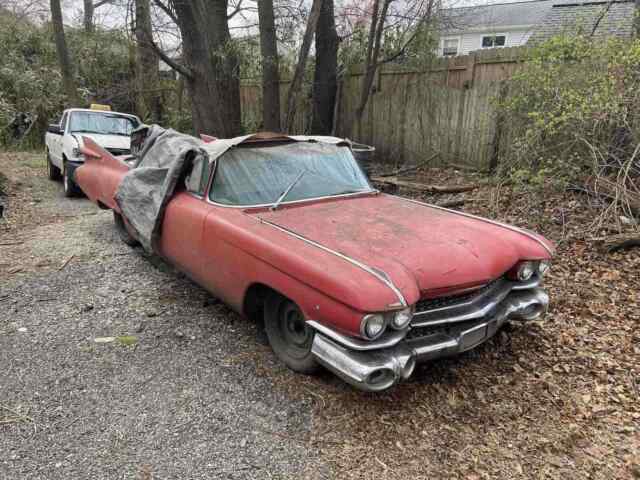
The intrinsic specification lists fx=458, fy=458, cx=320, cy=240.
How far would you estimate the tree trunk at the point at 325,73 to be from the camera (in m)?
10.1

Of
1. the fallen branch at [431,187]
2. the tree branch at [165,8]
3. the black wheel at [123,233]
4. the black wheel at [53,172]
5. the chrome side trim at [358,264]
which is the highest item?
the tree branch at [165,8]

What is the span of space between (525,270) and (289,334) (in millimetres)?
1767

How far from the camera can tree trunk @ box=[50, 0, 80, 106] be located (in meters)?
14.6

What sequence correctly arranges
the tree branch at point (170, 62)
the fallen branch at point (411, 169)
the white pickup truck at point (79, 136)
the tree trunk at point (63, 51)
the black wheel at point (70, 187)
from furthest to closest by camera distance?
the tree trunk at point (63, 51)
the fallen branch at point (411, 169)
the black wheel at point (70, 187)
the white pickup truck at point (79, 136)
the tree branch at point (170, 62)

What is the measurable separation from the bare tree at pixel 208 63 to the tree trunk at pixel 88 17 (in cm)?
1208

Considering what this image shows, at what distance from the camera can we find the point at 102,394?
9.97ft

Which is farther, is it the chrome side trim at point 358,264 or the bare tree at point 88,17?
the bare tree at point 88,17

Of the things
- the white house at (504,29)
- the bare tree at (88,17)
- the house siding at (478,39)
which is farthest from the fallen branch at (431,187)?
the house siding at (478,39)

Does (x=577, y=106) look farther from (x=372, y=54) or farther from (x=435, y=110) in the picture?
(x=372, y=54)

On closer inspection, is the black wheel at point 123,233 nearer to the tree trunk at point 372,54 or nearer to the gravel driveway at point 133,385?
the gravel driveway at point 133,385

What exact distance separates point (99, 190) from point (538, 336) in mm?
5381

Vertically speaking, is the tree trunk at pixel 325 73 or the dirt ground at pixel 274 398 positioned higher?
the tree trunk at pixel 325 73

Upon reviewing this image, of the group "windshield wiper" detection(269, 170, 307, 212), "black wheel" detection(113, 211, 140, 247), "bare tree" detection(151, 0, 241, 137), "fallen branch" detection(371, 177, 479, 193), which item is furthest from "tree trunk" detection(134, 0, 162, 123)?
"windshield wiper" detection(269, 170, 307, 212)

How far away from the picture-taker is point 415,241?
10.1 ft
